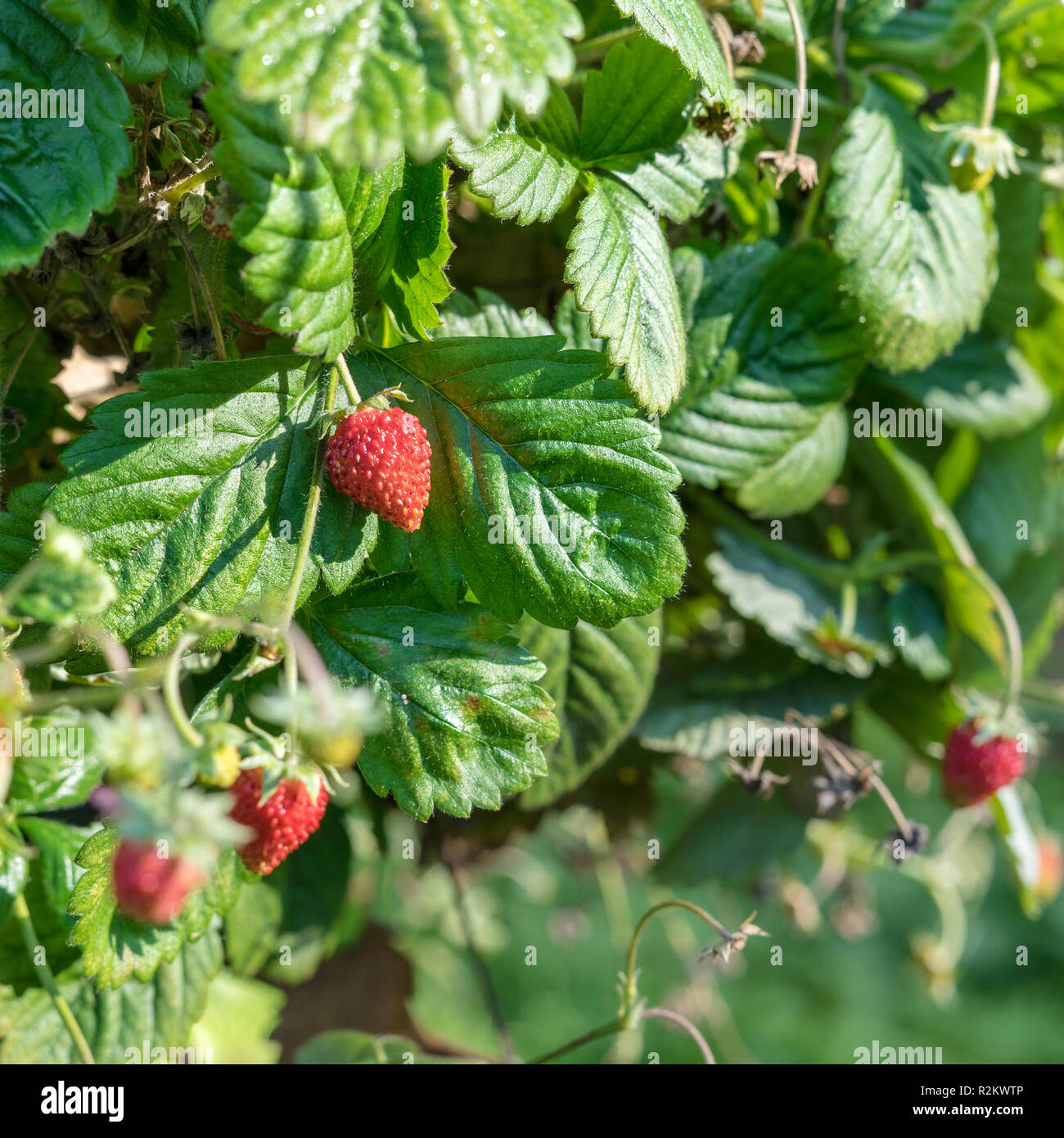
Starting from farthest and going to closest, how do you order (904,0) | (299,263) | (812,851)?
(812,851) → (904,0) → (299,263)

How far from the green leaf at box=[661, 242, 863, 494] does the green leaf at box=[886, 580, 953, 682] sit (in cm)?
21

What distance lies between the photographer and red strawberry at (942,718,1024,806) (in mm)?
739

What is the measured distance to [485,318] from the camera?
1.90ft

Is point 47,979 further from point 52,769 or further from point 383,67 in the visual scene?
point 383,67

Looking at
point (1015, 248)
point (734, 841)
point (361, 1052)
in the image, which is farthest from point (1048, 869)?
point (361, 1052)

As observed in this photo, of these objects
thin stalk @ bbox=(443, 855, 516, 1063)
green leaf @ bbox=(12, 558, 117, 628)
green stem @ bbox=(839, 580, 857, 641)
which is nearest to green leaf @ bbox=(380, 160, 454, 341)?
green leaf @ bbox=(12, 558, 117, 628)

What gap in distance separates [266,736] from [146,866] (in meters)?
0.08

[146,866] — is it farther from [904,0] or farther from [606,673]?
[904,0]

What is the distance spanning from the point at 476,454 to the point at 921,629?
1.58 feet

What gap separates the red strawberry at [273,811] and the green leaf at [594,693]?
10.0 inches

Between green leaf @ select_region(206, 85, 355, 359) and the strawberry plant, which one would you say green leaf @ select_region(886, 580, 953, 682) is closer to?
the strawberry plant

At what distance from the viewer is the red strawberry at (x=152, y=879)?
291 mm

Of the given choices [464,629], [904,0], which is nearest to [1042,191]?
[904,0]

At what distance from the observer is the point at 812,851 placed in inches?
43.4
